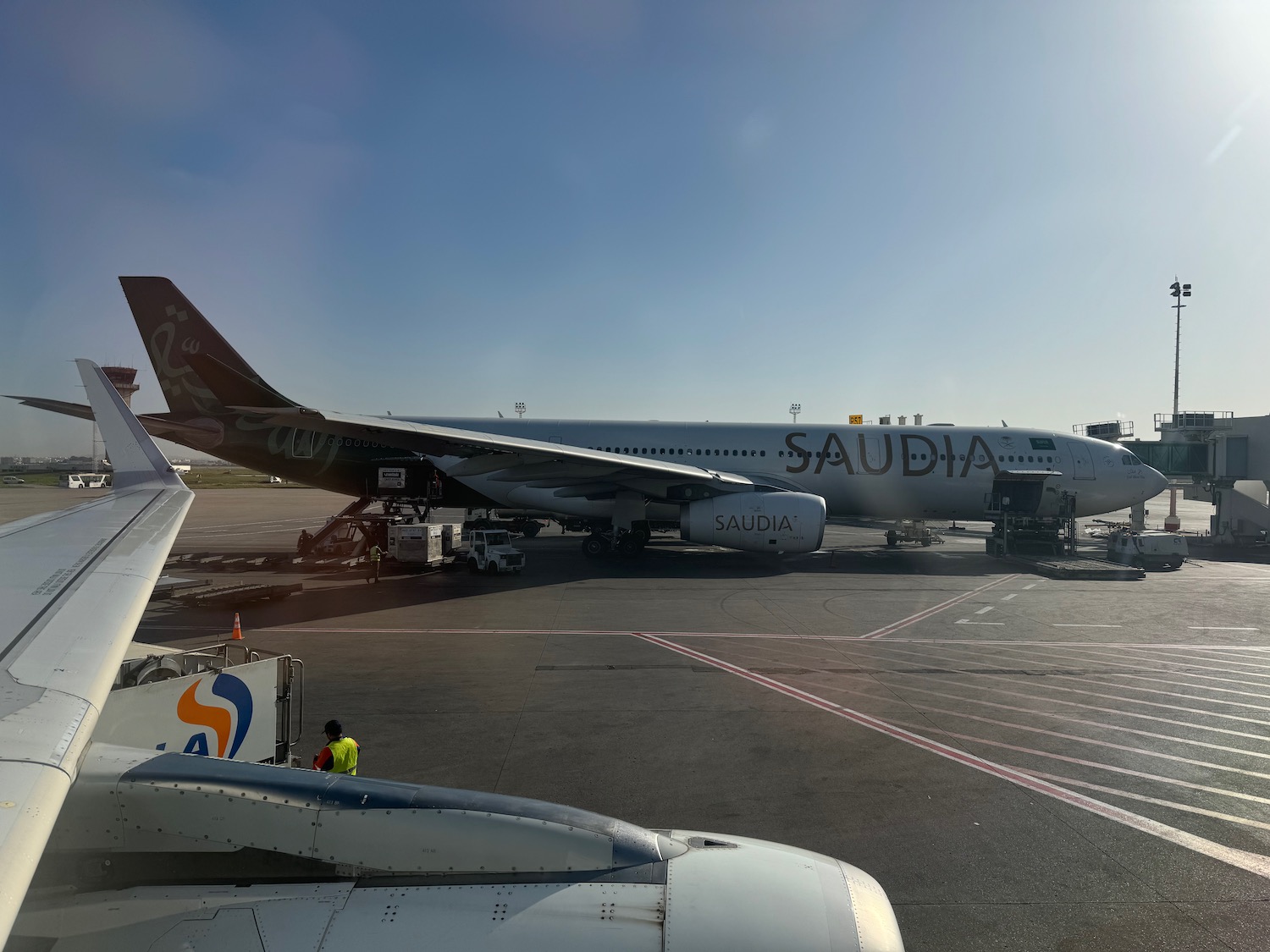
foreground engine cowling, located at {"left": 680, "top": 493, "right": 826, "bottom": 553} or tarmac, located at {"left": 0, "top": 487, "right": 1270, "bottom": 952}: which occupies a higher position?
foreground engine cowling, located at {"left": 680, "top": 493, "right": 826, "bottom": 553}

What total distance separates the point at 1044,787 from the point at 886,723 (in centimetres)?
193

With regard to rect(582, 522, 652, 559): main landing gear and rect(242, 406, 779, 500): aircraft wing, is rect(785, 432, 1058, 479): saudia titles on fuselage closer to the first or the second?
rect(242, 406, 779, 500): aircraft wing

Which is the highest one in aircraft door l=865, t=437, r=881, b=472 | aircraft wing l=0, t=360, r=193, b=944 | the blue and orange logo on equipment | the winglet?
aircraft door l=865, t=437, r=881, b=472

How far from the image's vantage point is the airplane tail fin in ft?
63.3

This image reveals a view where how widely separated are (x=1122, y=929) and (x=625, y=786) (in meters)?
3.83

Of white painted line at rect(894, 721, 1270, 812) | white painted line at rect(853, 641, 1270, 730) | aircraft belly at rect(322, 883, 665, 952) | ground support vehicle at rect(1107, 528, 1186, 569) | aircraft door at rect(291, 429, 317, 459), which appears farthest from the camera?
ground support vehicle at rect(1107, 528, 1186, 569)

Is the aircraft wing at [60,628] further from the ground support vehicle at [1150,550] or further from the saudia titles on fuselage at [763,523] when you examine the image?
the ground support vehicle at [1150,550]

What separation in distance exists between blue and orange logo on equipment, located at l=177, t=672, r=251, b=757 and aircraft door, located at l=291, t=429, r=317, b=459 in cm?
1697

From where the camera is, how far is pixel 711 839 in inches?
132

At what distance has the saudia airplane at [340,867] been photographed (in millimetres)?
2703

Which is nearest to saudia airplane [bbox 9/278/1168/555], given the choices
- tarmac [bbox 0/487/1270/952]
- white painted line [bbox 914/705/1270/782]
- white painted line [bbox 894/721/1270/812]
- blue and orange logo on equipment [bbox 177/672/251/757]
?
tarmac [bbox 0/487/1270/952]

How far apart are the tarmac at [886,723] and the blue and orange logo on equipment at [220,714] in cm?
141

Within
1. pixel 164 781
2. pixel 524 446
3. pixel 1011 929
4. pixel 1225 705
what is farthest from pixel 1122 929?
pixel 524 446

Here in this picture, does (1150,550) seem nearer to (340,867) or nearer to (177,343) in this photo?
(340,867)
